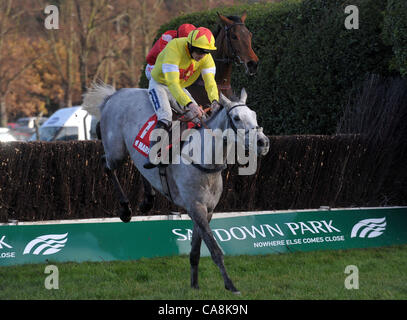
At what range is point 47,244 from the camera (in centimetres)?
767

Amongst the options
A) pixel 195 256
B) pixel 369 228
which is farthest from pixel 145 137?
pixel 369 228

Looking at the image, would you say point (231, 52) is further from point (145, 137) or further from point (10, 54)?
point (10, 54)

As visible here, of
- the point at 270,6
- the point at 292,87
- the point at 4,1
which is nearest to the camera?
the point at 292,87

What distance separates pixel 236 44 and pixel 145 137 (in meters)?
2.68

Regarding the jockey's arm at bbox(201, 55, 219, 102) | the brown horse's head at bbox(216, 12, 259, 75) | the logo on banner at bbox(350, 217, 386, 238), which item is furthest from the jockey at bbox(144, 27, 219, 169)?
the logo on banner at bbox(350, 217, 386, 238)

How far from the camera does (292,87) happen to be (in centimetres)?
1136

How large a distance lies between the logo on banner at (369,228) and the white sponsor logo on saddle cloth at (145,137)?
11.8 ft

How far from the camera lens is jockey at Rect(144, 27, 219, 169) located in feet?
19.8

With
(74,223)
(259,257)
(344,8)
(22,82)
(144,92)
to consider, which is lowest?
(22,82)

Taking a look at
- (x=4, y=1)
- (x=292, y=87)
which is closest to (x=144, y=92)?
(x=292, y=87)

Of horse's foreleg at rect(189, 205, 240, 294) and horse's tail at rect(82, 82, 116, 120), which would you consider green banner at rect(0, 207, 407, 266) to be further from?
horse's foreleg at rect(189, 205, 240, 294)

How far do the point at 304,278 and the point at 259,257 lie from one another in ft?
4.04
